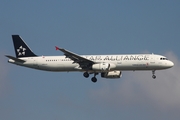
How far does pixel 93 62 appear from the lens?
94.7 metres

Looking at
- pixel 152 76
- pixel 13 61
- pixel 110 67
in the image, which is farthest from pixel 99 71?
pixel 13 61

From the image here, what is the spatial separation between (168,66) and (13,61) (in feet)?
89.8

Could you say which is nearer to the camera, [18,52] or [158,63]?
[158,63]

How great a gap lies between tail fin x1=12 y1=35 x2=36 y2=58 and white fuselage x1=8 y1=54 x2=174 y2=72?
1.71 metres

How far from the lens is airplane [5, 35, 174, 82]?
92375mm

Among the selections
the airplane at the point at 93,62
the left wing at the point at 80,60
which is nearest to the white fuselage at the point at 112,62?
the airplane at the point at 93,62

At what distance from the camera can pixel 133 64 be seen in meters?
92.1

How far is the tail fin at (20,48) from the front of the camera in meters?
101

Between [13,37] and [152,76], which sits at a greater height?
[13,37]

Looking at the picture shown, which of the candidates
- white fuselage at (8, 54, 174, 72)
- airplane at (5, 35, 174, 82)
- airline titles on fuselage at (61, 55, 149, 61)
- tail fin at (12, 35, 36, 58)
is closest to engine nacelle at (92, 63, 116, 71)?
airplane at (5, 35, 174, 82)

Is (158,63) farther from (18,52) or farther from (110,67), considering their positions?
(18,52)

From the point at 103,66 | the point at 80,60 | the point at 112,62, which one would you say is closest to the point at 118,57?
the point at 112,62

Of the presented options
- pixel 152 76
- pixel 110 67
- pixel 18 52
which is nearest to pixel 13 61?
pixel 18 52

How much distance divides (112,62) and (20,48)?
18871mm
